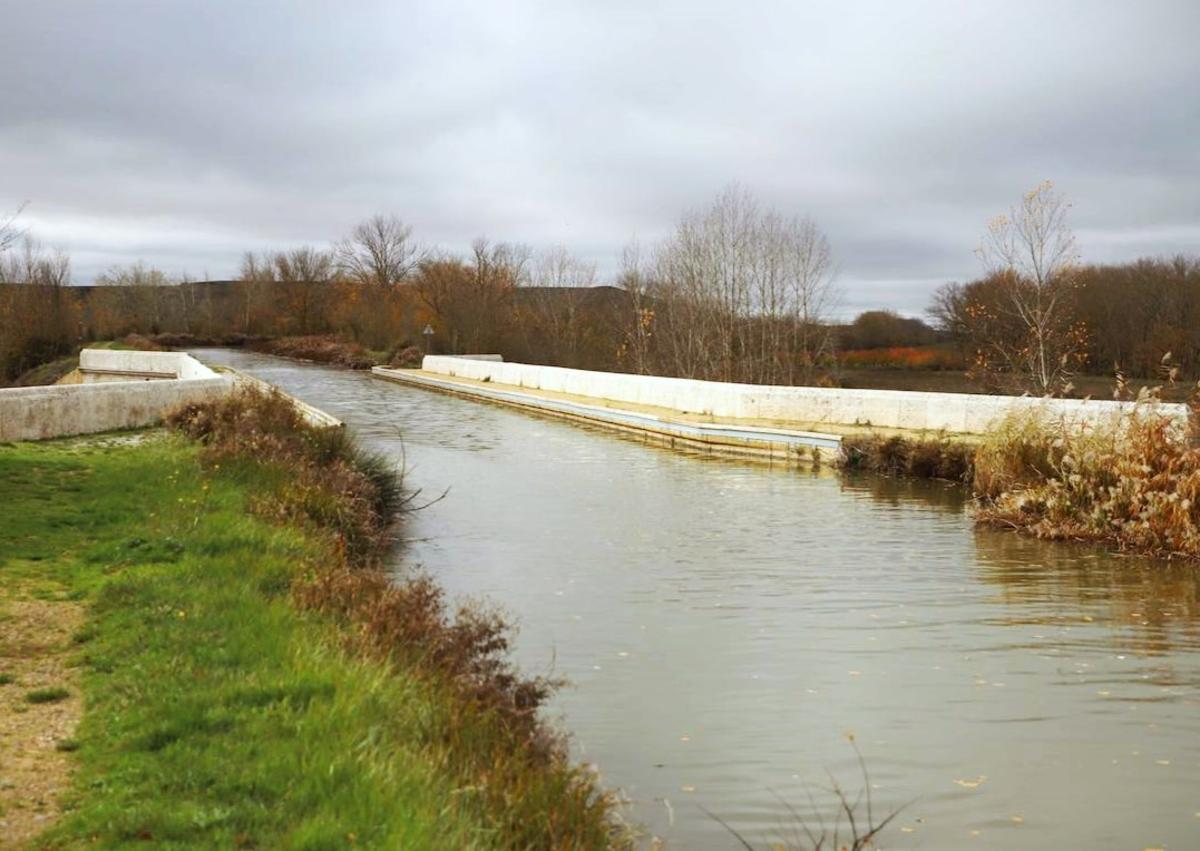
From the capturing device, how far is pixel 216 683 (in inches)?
223

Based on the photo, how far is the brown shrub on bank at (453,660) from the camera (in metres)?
4.59

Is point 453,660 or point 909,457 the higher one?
point 909,457

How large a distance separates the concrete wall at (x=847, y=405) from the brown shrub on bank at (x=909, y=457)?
2.30 ft

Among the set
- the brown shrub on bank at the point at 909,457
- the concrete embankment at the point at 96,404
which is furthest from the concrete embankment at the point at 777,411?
the concrete embankment at the point at 96,404

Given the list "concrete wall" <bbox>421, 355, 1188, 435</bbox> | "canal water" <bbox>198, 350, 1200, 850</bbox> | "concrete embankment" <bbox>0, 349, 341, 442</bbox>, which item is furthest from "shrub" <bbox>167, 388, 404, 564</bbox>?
"concrete wall" <bbox>421, 355, 1188, 435</bbox>

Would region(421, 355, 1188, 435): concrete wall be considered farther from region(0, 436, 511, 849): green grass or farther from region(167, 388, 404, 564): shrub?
region(0, 436, 511, 849): green grass

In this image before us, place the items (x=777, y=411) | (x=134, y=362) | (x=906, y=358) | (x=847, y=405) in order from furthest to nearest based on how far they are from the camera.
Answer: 1. (x=906, y=358)
2. (x=134, y=362)
3. (x=777, y=411)
4. (x=847, y=405)

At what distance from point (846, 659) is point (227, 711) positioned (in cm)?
487

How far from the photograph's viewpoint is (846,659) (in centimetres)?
834

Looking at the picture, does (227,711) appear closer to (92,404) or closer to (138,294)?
(92,404)

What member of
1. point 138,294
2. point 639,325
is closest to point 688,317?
point 639,325

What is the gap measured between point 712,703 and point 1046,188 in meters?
21.9

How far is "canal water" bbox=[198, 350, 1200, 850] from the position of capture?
589 centimetres

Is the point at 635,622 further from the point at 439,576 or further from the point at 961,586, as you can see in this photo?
the point at 961,586
